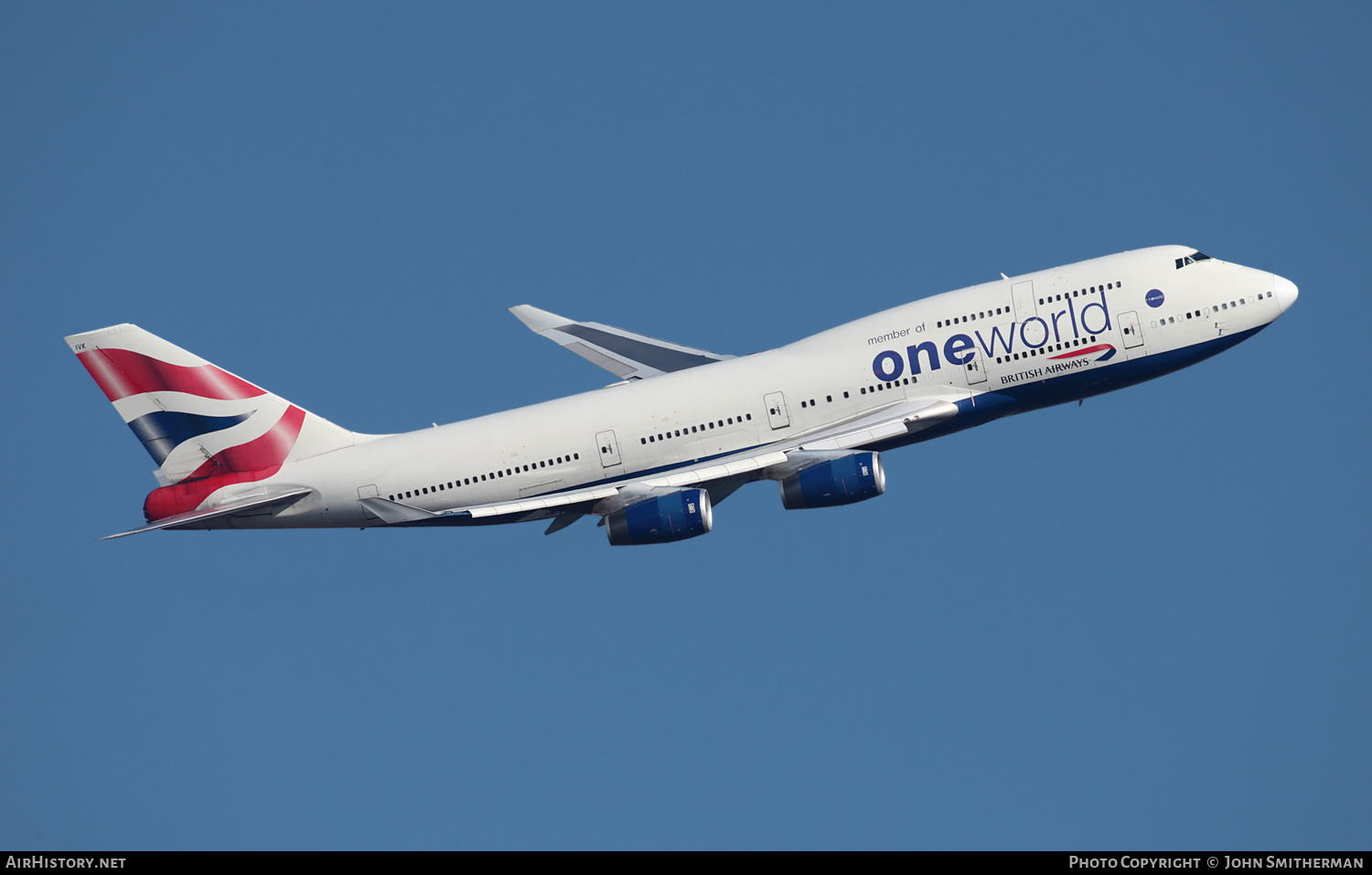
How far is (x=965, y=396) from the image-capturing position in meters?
61.4

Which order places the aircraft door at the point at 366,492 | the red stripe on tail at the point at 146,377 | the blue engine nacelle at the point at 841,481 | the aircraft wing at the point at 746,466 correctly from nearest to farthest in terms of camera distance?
the blue engine nacelle at the point at 841,481, the aircraft wing at the point at 746,466, the aircraft door at the point at 366,492, the red stripe on tail at the point at 146,377

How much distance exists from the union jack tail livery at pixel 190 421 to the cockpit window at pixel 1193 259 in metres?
32.5

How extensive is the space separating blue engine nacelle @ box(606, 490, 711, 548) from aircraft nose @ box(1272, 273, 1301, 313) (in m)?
22.7

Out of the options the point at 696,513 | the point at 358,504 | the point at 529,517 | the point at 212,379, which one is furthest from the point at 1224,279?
the point at 212,379

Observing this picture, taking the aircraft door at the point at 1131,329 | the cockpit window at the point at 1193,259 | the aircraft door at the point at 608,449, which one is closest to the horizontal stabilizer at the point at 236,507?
the aircraft door at the point at 608,449

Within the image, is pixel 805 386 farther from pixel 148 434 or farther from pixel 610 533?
pixel 148 434

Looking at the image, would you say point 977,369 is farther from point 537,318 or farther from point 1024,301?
point 537,318

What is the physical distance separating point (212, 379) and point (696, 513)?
20.5 m

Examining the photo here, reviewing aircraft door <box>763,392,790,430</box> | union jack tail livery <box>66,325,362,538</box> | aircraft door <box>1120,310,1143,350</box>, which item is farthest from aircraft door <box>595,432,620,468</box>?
aircraft door <box>1120,310,1143,350</box>

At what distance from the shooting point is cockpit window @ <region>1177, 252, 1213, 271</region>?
61.7 metres

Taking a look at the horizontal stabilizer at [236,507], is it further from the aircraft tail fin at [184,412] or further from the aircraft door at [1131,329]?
the aircraft door at [1131,329]

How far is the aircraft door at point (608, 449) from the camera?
62531 mm
